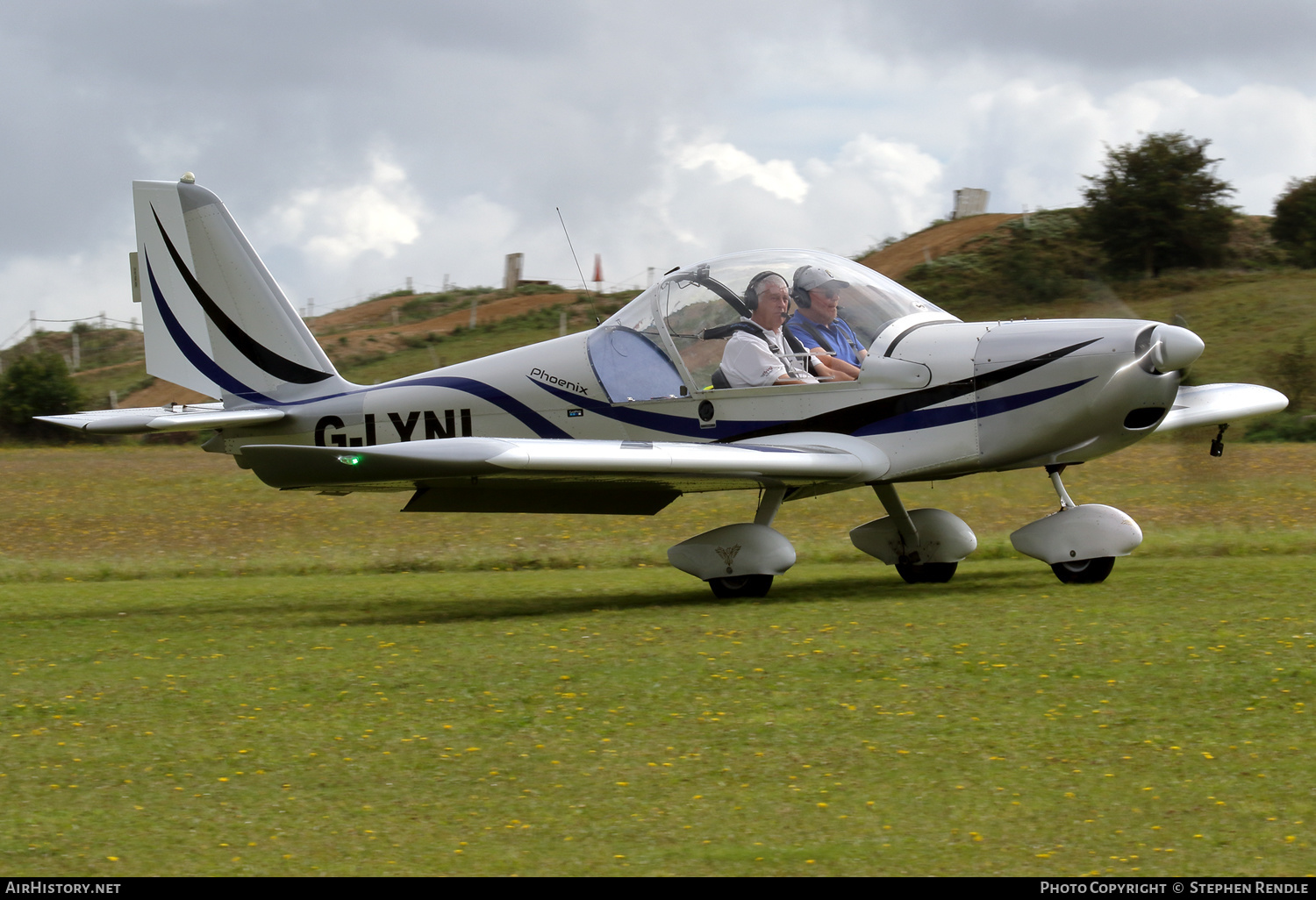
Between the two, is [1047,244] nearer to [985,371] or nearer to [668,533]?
[668,533]

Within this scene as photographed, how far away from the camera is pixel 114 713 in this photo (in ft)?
22.8

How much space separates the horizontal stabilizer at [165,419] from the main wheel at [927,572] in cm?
587

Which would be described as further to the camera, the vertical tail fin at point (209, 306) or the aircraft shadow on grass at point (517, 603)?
the vertical tail fin at point (209, 306)

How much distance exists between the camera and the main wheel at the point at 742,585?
10.6 m

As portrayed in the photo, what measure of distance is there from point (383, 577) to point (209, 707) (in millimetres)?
7542

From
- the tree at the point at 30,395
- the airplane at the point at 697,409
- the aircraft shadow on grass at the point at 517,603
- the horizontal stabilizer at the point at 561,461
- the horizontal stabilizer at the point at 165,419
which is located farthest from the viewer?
the tree at the point at 30,395

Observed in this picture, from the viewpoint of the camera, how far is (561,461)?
368 inches

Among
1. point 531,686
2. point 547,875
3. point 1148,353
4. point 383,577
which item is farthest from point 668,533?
point 547,875

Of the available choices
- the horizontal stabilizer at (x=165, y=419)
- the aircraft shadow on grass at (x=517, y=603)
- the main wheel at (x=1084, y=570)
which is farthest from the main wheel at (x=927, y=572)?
the horizontal stabilizer at (x=165, y=419)

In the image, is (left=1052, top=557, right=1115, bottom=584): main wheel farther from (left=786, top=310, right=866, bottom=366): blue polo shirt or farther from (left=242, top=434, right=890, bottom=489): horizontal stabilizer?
(left=786, top=310, right=866, bottom=366): blue polo shirt

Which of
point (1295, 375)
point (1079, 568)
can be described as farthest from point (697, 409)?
point (1295, 375)

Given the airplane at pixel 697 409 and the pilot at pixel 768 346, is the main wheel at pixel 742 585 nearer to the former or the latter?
the airplane at pixel 697 409
